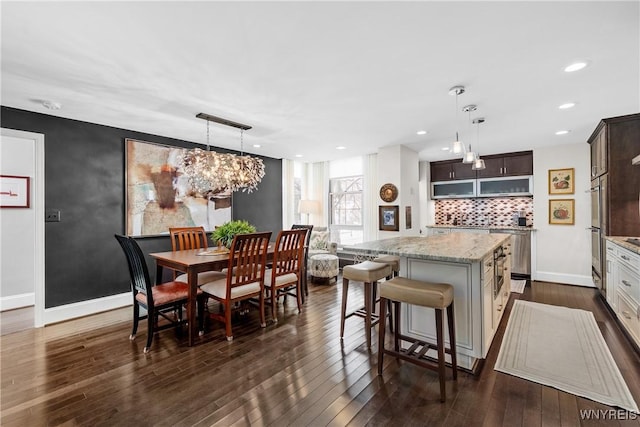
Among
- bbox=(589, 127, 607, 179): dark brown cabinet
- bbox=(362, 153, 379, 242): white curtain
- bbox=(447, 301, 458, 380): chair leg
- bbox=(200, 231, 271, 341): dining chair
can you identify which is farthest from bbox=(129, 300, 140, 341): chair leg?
bbox=(589, 127, 607, 179): dark brown cabinet

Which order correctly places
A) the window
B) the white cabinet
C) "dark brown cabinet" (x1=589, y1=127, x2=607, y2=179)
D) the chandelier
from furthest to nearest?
the window
"dark brown cabinet" (x1=589, y1=127, x2=607, y2=179)
the chandelier
the white cabinet

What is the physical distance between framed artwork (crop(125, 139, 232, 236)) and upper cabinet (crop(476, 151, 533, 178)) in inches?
219

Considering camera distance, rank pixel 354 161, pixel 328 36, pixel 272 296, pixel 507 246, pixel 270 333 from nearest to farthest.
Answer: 1. pixel 328 36
2. pixel 270 333
3. pixel 272 296
4. pixel 507 246
5. pixel 354 161

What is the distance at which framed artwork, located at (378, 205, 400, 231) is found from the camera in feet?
16.7

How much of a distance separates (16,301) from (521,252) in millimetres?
8196

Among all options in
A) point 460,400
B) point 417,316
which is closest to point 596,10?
point 417,316

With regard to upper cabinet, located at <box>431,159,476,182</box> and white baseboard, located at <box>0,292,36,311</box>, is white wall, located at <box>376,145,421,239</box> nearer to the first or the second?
upper cabinet, located at <box>431,159,476,182</box>

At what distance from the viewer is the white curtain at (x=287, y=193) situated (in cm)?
625

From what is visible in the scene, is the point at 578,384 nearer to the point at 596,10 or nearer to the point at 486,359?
the point at 486,359

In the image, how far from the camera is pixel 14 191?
4031 millimetres

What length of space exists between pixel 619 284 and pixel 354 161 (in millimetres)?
4564

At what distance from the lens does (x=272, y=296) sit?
10.9 feet

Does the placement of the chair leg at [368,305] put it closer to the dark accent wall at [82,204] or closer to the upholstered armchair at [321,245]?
the upholstered armchair at [321,245]

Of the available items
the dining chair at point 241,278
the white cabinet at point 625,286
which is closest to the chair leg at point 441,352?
the dining chair at point 241,278
